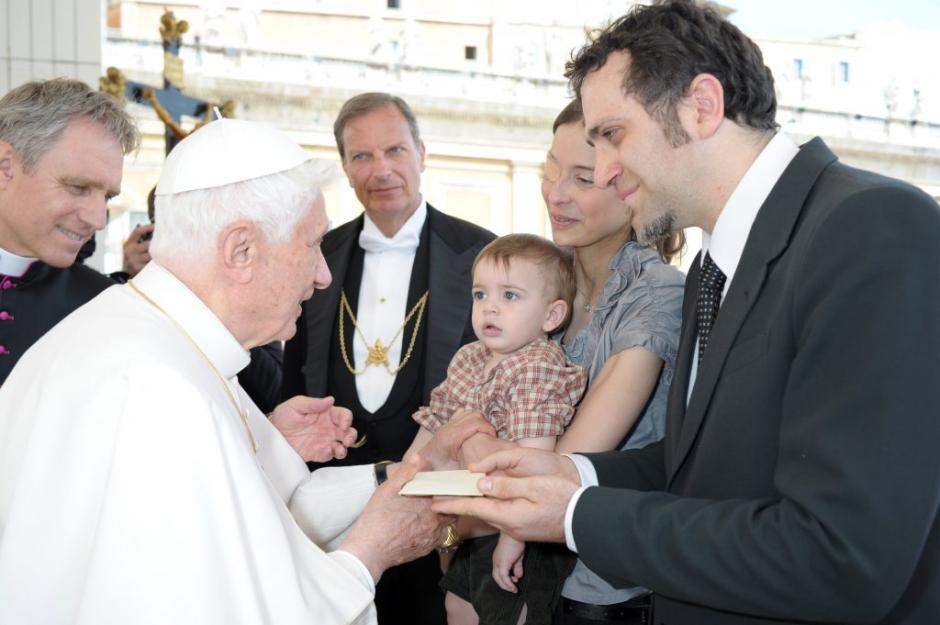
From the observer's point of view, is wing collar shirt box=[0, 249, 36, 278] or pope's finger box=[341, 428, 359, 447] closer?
pope's finger box=[341, 428, 359, 447]

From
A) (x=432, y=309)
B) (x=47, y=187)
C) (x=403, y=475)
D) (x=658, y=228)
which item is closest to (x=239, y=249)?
(x=403, y=475)

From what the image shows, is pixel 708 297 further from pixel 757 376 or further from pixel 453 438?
pixel 453 438

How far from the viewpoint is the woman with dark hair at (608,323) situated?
260cm

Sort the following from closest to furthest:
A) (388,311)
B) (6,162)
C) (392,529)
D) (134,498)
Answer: (134,498)
(392,529)
(6,162)
(388,311)

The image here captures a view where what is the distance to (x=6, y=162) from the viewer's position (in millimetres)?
3145

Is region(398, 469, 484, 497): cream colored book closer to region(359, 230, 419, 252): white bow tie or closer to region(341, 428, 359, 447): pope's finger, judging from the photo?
region(341, 428, 359, 447): pope's finger

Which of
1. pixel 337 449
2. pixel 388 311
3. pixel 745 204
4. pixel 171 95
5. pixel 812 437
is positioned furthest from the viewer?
pixel 171 95

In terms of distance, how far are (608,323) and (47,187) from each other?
5.30 ft

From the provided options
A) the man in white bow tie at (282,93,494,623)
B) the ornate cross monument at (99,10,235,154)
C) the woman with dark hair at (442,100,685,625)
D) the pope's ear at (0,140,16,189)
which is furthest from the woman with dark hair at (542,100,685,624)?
the ornate cross monument at (99,10,235,154)

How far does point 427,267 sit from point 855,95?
31.6 metres

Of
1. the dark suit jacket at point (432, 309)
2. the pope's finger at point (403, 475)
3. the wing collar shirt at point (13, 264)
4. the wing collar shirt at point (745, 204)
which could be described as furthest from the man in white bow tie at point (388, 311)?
the wing collar shirt at point (745, 204)

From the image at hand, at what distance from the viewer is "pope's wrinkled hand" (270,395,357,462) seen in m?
2.94

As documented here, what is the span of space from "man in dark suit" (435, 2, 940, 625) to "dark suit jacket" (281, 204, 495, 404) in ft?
4.90

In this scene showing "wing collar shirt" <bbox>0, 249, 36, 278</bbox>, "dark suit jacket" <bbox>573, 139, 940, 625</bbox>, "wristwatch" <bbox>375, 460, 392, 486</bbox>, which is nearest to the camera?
"dark suit jacket" <bbox>573, 139, 940, 625</bbox>
